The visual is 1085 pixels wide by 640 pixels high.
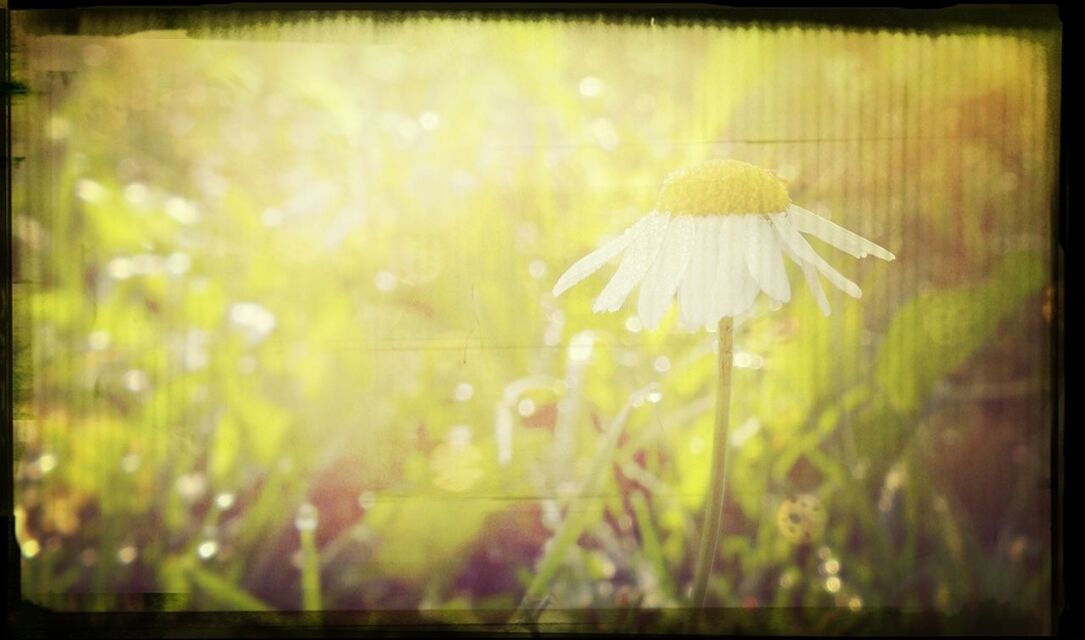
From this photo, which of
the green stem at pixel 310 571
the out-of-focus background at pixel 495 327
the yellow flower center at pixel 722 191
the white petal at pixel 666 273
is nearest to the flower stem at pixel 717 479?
the out-of-focus background at pixel 495 327

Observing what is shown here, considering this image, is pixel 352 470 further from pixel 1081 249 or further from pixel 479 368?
pixel 1081 249

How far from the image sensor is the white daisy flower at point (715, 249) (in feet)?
5.43

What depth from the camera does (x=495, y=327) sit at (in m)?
1.71

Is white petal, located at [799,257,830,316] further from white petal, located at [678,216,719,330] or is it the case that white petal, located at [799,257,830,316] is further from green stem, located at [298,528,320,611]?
green stem, located at [298,528,320,611]

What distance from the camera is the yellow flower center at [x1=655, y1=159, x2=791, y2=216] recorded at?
5.45 feet

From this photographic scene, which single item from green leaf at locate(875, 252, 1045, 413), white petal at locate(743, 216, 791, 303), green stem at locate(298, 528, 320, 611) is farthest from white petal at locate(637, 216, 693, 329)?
green stem at locate(298, 528, 320, 611)

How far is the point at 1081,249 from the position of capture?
5.73 feet

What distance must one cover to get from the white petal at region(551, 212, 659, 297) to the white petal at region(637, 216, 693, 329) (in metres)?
0.07

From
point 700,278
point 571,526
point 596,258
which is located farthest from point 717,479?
point 596,258

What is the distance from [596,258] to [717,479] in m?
0.55

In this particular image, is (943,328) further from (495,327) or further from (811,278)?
(495,327)

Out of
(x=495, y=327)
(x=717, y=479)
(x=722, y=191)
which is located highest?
(x=722, y=191)

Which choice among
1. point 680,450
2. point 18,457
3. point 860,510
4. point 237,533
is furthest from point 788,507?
point 18,457

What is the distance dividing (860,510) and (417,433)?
98 centimetres
